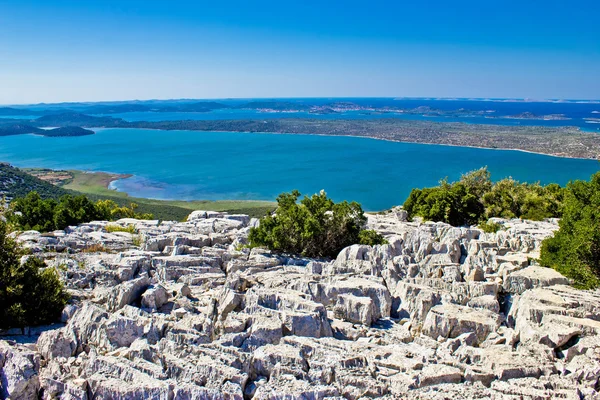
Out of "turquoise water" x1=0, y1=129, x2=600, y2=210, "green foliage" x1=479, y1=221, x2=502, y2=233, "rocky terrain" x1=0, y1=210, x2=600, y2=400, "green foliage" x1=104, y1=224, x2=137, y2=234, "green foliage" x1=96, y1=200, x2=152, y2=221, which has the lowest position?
"turquoise water" x1=0, y1=129, x2=600, y2=210

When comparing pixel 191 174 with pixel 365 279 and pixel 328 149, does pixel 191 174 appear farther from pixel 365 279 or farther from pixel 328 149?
pixel 365 279

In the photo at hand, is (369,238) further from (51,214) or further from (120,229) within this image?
(51,214)

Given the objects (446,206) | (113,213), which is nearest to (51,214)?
(113,213)

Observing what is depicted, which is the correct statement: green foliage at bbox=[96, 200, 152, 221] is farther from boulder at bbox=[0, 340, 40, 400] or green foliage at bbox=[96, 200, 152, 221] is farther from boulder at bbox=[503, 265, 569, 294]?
boulder at bbox=[503, 265, 569, 294]

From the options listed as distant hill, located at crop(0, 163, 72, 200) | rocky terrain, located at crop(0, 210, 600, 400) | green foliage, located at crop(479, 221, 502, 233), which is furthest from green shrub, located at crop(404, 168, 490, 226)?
distant hill, located at crop(0, 163, 72, 200)

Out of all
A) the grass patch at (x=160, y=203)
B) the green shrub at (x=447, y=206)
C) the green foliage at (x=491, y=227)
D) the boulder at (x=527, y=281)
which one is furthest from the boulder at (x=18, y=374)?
the grass patch at (x=160, y=203)

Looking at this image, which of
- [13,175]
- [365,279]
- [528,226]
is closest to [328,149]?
Answer: [13,175]

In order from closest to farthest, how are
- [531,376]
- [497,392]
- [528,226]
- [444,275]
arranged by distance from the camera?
[497,392], [531,376], [444,275], [528,226]

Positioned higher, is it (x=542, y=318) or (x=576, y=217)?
(x=576, y=217)
